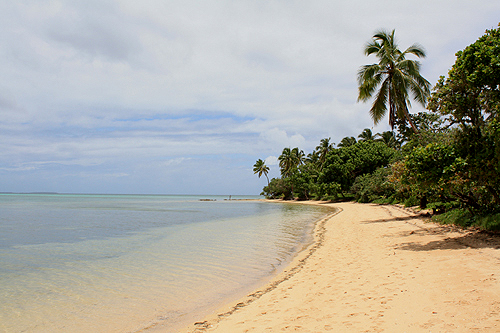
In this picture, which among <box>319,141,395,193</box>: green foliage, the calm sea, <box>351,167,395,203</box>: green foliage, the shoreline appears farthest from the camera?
<box>319,141,395,193</box>: green foliage

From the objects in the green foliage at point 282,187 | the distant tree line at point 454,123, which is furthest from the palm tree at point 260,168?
the distant tree line at point 454,123

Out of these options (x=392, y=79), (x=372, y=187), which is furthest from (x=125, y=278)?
(x=372, y=187)

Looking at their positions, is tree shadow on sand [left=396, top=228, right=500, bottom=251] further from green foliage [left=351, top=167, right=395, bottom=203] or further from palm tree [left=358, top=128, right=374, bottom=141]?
palm tree [left=358, top=128, right=374, bottom=141]

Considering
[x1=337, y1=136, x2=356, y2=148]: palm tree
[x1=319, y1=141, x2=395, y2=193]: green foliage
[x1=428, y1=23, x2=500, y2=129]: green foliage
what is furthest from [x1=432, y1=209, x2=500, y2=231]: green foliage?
[x1=337, y1=136, x2=356, y2=148]: palm tree

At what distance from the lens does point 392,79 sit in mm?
18250

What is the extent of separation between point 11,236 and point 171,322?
15.8 m

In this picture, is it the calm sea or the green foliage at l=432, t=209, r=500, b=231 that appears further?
the green foliage at l=432, t=209, r=500, b=231

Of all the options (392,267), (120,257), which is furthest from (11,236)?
(392,267)

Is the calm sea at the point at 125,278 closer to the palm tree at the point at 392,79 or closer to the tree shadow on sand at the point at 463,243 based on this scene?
the tree shadow on sand at the point at 463,243

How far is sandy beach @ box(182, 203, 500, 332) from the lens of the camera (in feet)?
14.0

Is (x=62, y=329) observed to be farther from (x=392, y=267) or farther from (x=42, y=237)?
(x=42, y=237)

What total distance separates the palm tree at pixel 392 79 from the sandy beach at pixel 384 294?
10.8 metres

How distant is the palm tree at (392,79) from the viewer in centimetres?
1806

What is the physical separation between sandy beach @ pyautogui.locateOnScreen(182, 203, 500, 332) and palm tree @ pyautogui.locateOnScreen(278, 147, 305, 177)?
68283 millimetres
